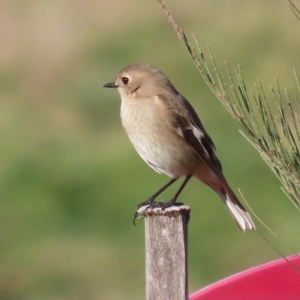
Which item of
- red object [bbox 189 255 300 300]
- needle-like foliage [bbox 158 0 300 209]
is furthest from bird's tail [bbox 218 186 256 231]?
needle-like foliage [bbox 158 0 300 209]

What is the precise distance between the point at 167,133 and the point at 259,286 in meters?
1.15

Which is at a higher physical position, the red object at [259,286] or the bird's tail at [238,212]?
the bird's tail at [238,212]

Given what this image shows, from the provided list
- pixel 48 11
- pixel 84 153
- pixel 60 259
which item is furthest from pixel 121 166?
pixel 48 11

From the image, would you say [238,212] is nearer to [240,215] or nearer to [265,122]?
[240,215]

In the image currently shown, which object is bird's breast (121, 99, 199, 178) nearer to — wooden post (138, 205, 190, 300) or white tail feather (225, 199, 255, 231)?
white tail feather (225, 199, 255, 231)

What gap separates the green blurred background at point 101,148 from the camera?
7988 mm

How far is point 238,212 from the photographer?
568 cm

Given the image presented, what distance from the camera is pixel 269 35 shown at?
1244cm

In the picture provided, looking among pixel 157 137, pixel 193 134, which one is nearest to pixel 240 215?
pixel 193 134

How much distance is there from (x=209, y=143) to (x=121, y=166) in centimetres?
381

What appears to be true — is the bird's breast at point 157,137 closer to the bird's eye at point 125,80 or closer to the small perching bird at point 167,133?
the small perching bird at point 167,133

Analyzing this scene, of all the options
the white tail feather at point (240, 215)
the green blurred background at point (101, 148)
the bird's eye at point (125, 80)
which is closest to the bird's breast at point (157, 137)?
the bird's eye at point (125, 80)

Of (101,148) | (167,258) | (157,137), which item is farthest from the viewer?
(101,148)

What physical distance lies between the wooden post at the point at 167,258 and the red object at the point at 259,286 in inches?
36.5
